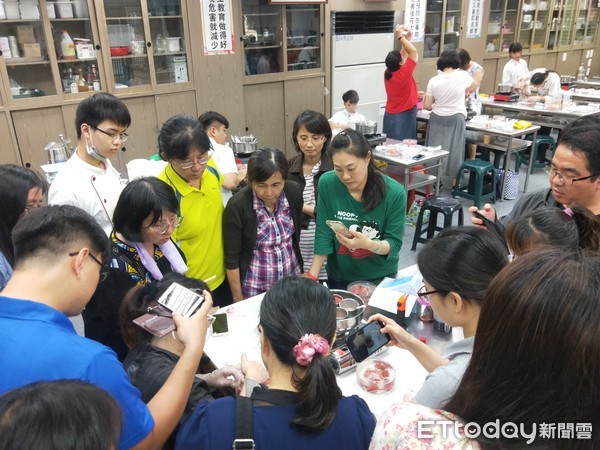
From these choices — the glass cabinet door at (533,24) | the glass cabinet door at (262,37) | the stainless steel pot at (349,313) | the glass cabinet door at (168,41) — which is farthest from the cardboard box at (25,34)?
the glass cabinet door at (533,24)

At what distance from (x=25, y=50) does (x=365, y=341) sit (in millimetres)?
4519

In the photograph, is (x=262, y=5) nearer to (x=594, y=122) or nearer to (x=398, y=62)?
(x=398, y=62)

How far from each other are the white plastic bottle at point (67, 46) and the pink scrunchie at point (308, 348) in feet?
15.4

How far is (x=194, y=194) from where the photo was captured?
2.13m

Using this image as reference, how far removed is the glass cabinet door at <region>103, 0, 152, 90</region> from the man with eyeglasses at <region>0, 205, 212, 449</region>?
4120 mm

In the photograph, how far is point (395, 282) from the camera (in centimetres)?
210

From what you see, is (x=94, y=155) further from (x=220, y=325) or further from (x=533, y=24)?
(x=533, y=24)

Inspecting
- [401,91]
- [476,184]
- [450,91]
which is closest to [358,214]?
[476,184]

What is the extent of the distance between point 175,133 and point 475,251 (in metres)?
1.42

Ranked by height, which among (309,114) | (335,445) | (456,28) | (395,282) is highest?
(456,28)

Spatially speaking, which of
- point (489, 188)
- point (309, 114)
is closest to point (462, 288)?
point (309, 114)

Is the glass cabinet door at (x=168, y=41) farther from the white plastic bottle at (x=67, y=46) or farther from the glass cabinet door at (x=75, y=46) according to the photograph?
the white plastic bottle at (x=67, y=46)

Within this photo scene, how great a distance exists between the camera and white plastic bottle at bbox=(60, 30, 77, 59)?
4.51 metres

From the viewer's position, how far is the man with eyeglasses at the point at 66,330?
3.10 feet
